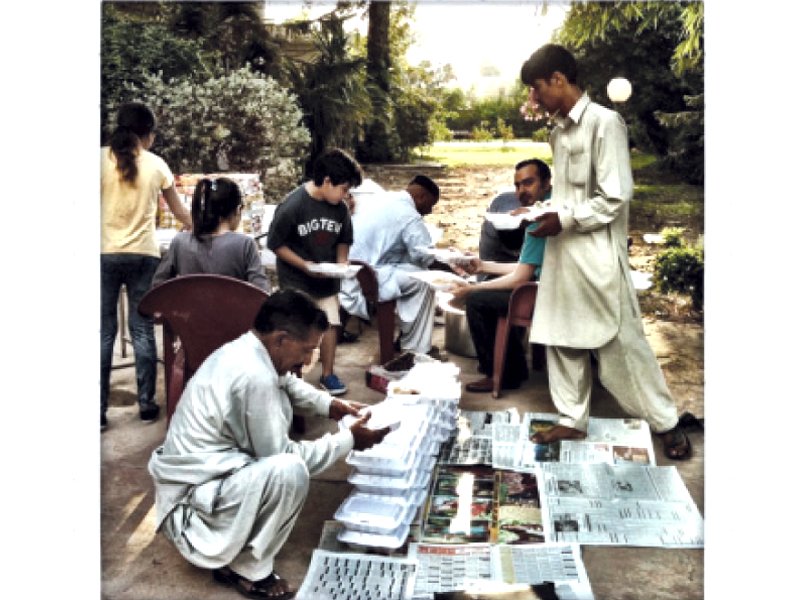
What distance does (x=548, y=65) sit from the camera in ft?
12.9

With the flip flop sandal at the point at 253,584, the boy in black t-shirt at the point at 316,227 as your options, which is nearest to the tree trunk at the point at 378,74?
the boy in black t-shirt at the point at 316,227

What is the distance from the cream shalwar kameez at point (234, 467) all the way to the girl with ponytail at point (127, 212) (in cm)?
134

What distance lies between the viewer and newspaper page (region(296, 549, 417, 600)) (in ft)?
9.48

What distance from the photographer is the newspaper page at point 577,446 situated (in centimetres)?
392

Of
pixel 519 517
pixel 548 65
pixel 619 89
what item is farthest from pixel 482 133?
pixel 519 517

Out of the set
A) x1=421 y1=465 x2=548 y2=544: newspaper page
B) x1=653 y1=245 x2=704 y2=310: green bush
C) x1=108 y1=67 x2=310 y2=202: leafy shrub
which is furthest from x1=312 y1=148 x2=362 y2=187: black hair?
x1=653 y1=245 x2=704 y2=310: green bush

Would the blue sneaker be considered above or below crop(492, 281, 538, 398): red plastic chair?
below

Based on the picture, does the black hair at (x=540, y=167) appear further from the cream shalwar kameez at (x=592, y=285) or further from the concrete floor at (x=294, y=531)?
the concrete floor at (x=294, y=531)

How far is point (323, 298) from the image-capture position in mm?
4684

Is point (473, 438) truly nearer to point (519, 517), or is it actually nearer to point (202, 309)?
point (519, 517)

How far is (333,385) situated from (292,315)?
1.96 meters

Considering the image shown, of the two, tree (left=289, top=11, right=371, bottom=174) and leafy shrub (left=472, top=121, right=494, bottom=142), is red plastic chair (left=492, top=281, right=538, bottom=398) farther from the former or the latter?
leafy shrub (left=472, top=121, right=494, bottom=142)

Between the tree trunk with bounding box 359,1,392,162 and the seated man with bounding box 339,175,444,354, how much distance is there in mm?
5094
